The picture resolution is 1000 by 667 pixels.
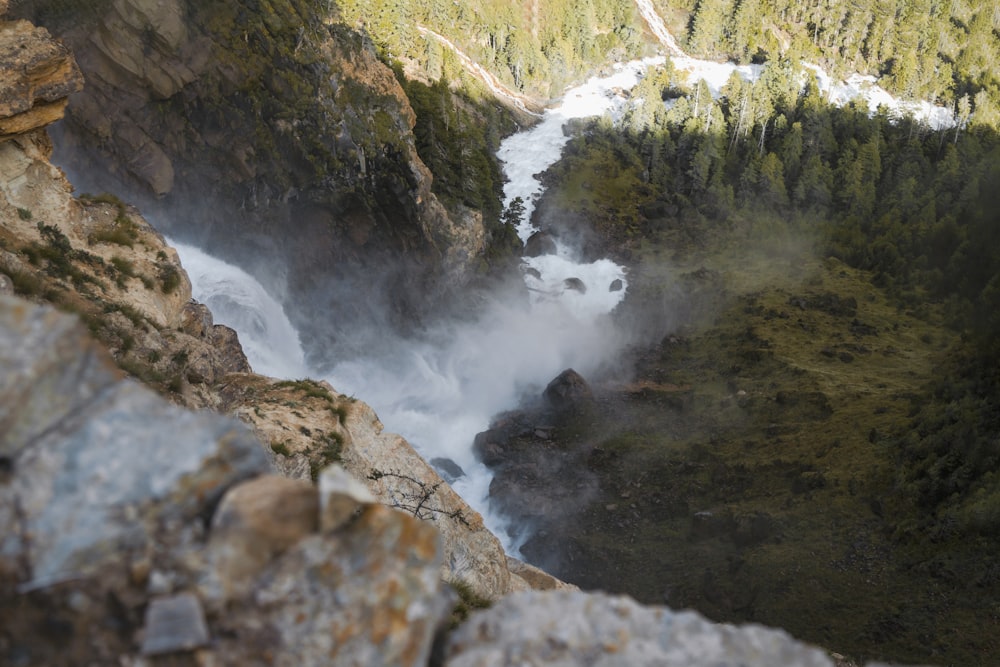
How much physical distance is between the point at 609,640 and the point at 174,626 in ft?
7.89

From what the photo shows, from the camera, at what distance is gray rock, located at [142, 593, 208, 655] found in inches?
115

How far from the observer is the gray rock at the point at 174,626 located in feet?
9.56

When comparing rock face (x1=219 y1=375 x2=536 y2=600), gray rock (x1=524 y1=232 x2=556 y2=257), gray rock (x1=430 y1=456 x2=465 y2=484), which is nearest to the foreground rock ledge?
rock face (x1=219 y1=375 x2=536 y2=600)

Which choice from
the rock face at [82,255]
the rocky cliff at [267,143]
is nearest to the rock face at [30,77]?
the rock face at [82,255]

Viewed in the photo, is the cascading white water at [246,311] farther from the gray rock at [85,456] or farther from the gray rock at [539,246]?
the gray rock at [539,246]

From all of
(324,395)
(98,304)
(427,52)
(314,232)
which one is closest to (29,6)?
(314,232)

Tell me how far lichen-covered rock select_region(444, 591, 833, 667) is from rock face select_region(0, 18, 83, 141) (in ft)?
57.4

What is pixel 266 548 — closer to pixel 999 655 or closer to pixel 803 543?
pixel 999 655

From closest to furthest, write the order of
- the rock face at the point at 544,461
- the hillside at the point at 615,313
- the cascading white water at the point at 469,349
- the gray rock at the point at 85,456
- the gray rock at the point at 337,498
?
the gray rock at the point at 85,456 < the gray rock at the point at 337,498 < the hillside at the point at 615,313 < the cascading white water at the point at 469,349 < the rock face at the point at 544,461

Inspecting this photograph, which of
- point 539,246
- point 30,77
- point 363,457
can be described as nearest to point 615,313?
point 539,246

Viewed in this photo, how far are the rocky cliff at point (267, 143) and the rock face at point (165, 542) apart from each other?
4309cm

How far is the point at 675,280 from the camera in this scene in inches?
2798

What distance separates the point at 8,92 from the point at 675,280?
65975 millimetres

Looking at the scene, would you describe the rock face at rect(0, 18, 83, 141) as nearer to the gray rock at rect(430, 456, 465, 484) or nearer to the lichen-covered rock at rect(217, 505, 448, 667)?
the lichen-covered rock at rect(217, 505, 448, 667)
